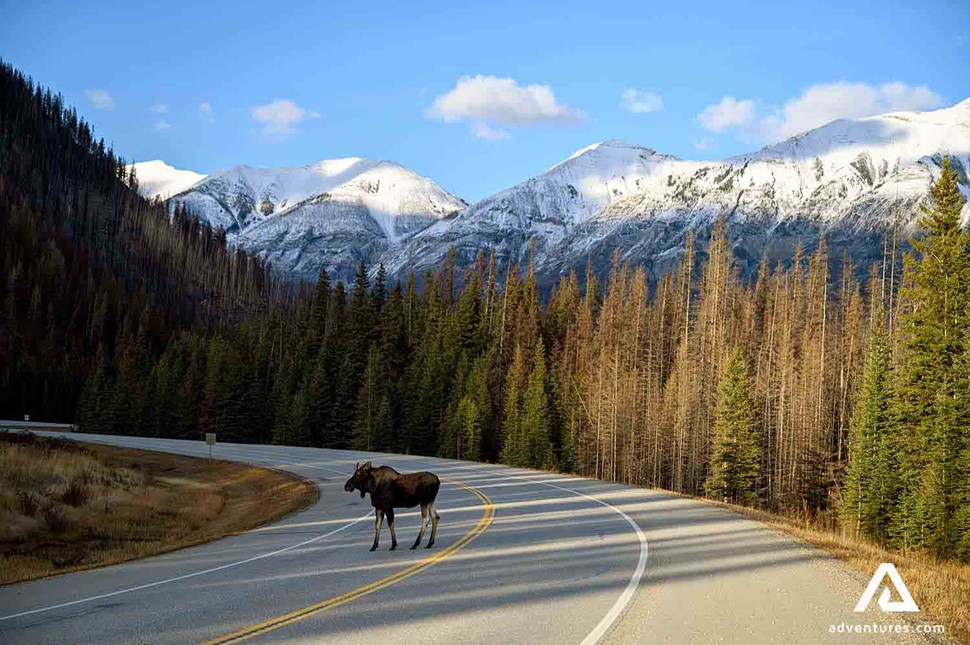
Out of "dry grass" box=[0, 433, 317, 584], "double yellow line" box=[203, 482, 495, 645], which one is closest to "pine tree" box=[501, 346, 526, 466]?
"dry grass" box=[0, 433, 317, 584]

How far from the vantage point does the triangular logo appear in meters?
9.73

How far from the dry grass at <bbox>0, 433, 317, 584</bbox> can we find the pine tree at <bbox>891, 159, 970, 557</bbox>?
24779 millimetres

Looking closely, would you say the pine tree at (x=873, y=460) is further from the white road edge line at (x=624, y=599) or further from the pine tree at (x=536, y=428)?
the pine tree at (x=536, y=428)

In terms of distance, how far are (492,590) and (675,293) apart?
74.6 m

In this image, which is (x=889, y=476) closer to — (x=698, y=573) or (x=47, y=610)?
(x=698, y=573)

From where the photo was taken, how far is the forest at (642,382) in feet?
112

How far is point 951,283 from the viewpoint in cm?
3356

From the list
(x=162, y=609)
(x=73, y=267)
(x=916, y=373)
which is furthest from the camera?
(x=73, y=267)

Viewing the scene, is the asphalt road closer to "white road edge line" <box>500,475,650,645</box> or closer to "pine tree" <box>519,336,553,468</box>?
"white road edge line" <box>500,475,650,645</box>

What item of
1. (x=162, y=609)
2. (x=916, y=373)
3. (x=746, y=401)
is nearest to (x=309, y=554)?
(x=162, y=609)

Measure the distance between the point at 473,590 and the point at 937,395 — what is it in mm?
29510

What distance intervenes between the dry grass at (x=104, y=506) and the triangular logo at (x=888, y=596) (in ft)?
43.1

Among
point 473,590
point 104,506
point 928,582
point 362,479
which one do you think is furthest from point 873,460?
point 104,506

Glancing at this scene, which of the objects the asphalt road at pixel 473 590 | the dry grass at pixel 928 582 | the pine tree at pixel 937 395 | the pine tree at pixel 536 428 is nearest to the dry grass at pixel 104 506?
the asphalt road at pixel 473 590
